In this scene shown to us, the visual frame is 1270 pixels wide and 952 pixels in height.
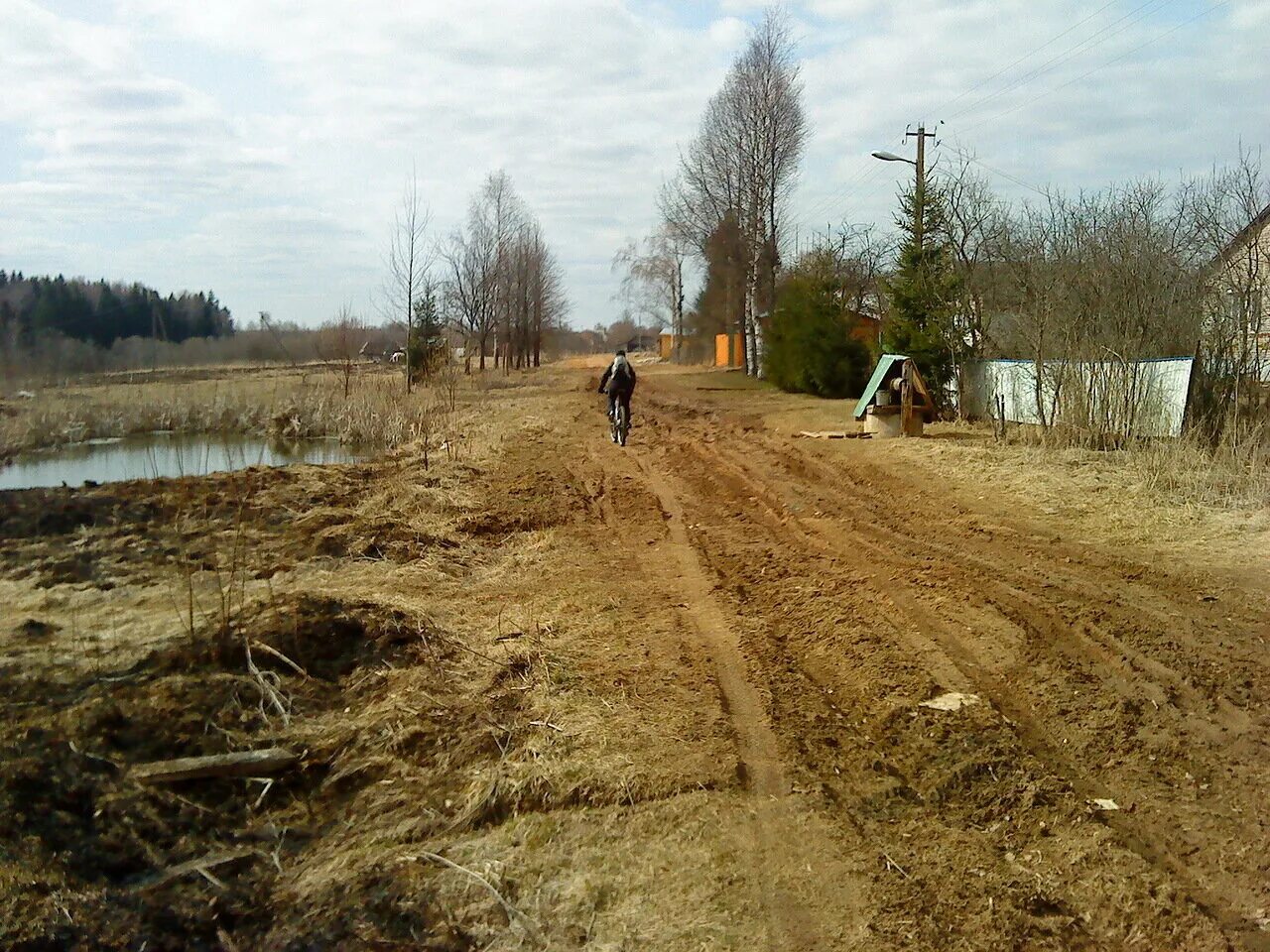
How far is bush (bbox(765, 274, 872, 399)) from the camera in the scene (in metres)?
28.8

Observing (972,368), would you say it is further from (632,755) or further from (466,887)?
(466,887)

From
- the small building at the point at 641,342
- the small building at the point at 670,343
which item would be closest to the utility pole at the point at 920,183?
the small building at the point at 670,343

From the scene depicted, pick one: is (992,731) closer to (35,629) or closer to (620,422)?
(35,629)

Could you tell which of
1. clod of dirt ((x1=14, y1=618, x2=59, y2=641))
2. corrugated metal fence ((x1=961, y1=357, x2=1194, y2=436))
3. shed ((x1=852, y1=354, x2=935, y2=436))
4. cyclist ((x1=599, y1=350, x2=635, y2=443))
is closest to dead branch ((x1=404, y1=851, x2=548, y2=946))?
clod of dirt ((x1=14, y1=618, x2=59, y2=641))

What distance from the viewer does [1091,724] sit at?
506 centimetres

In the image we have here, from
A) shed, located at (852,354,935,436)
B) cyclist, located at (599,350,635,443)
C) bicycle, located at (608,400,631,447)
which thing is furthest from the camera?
bicycle, located at (608,400,631,447)

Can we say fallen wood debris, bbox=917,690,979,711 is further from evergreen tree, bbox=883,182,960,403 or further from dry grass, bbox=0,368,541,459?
evergreen tree, bbox=883,182,960,403

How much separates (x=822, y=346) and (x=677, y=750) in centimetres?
2542

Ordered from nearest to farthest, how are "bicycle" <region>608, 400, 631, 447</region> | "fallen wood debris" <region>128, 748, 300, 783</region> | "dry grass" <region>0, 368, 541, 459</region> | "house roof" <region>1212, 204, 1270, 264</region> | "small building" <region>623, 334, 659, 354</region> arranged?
"fallen wood debris" <region>128, 748, 300, 783</region>, "house roof" <region>1212, 204, 1270, 264</region>, "dry grass" <region>0, 368, 541, 459</region>, "bicycle" <region>608, 400, 631, 447</region>, "small building" <region>623, 334, 659, 354</region>

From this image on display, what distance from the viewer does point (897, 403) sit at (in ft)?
57.7

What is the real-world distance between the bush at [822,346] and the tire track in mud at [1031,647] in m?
19.3

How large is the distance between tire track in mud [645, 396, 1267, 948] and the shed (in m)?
7.45

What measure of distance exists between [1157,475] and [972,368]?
325 inches

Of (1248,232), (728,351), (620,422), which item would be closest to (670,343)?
(728,351)
